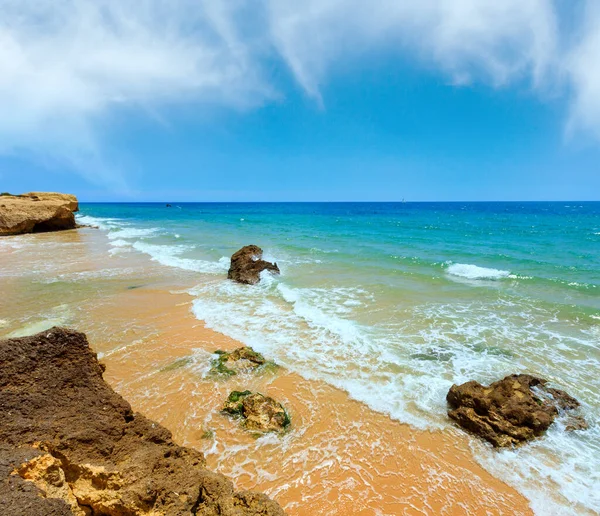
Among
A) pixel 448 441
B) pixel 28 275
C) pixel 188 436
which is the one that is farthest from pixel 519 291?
pixel 28 275

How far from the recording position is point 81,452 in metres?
2.84

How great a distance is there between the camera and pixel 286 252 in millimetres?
22469

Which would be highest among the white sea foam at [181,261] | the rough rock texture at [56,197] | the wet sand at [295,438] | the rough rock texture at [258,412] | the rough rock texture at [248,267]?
the rough rock texture at [56,197]

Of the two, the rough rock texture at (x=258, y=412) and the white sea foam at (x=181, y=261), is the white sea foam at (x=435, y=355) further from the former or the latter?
the white sea foam at (x=181, y=261)

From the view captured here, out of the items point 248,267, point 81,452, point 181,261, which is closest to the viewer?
point 81,452

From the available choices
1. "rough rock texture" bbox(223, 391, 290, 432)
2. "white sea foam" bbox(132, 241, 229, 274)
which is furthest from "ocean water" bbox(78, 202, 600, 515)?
"rough rock texture" bbox(223, 391, 290, 432)

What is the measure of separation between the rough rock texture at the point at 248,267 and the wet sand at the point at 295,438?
4.34 metres

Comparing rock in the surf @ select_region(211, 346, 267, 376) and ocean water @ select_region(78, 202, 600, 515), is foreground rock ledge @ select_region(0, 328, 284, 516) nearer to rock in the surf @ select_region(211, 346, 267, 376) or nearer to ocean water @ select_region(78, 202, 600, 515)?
rock in the surf @ select_region(211, 346, 267, 376)

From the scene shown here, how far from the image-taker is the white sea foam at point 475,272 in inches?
607

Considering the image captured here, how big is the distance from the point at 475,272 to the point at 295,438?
14.2 meters

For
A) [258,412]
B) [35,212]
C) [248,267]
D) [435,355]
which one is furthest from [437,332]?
[35,212]

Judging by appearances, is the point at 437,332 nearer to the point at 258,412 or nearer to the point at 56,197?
the point at 258,412

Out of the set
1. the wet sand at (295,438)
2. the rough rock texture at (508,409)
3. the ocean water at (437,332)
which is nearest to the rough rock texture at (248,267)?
the ocean water at (437,332)

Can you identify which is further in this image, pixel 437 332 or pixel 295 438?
pixel 437 332
